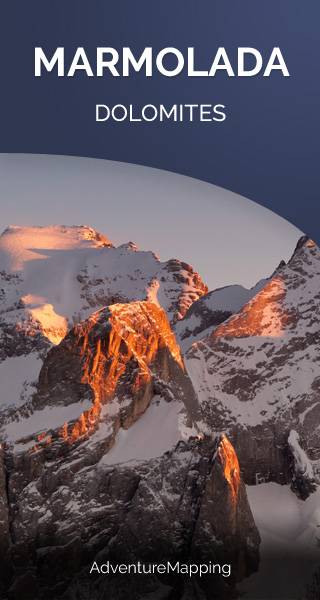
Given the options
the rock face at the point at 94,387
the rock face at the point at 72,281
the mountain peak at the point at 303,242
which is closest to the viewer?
the mountain peak at the point at 303,242

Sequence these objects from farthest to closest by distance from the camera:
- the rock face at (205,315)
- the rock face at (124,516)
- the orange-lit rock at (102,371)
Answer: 1. the rock face at (205,315)
2. the orange-lit rock at (102,371)
3. the rock face at (124,516)

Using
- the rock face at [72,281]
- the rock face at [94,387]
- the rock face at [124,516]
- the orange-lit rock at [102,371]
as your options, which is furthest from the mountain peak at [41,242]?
the rock face at [124,516]

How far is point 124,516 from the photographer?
75375 millimetres

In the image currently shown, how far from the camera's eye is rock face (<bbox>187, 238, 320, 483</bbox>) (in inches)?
3474

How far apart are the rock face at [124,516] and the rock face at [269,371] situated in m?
11.0

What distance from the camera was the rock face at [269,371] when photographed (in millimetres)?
88250

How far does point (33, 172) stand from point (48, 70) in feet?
21.7

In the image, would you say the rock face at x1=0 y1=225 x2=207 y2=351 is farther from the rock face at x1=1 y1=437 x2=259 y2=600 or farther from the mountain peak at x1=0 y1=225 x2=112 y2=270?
the rock face at x1=1 y1=437 x2=259 y2=600

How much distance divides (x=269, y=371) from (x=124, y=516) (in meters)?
20.1

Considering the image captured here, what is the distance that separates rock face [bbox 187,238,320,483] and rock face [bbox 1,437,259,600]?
11017 millimetres

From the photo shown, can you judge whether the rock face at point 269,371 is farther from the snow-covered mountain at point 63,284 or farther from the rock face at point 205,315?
the snow-covered mountain at point 63,284

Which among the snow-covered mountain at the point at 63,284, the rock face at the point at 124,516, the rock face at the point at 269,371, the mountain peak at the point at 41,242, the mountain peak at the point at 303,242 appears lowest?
the rock face at the point at 124,516

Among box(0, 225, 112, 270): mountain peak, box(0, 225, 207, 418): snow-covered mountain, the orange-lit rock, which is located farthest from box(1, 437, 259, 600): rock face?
box(0, 225, 112, 270): mountain peak

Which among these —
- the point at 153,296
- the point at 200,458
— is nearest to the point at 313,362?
the point at 153,296
